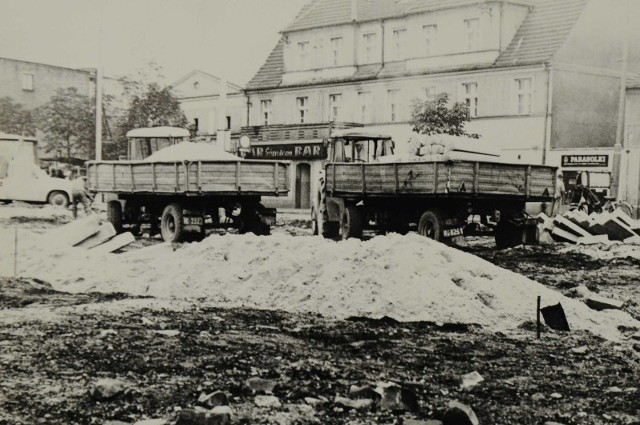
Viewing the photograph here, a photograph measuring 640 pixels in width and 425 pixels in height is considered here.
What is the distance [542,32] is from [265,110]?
1771 centimetres

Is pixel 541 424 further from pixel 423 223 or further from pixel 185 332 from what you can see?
pixel 423 223

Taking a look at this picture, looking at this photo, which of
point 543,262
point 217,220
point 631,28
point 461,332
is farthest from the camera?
point 217,220

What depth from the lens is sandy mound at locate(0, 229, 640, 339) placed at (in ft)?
27.9

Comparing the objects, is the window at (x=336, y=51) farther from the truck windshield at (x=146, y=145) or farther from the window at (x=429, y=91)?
the truck windshield at (x=146, y=145)

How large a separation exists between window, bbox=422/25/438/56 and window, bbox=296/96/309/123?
8854mm

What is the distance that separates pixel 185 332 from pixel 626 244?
11181 mm

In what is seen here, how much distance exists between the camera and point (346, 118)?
1400 inches

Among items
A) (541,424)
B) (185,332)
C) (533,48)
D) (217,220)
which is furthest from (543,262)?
(533,48)

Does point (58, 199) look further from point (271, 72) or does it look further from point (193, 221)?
point (271, 72)

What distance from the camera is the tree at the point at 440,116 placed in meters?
26.7

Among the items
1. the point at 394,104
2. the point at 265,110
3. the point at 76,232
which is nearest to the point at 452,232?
the point at 76,232

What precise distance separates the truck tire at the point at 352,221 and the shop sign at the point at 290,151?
1615 centimetres

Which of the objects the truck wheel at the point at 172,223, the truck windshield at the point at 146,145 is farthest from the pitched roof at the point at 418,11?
the truck wheel at the point at 172,223

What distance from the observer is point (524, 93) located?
27031mm
